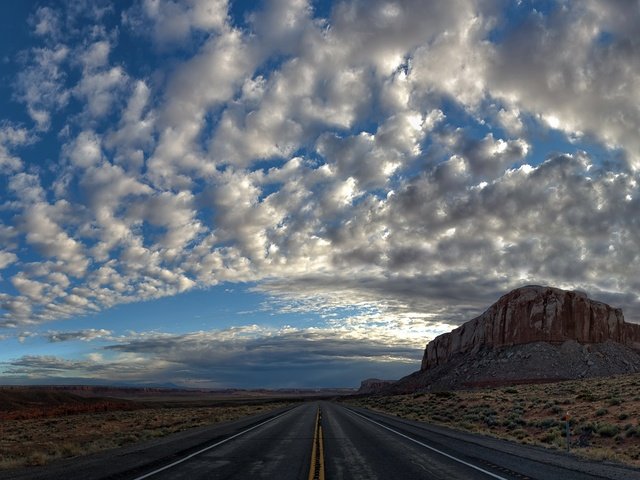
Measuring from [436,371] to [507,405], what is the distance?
107866 mm

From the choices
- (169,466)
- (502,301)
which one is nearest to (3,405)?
(169,466)

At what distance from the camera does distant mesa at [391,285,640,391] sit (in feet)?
359

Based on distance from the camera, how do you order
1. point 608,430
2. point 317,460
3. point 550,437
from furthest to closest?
1. point 550,437
2. point 608,430
3. point 317,460

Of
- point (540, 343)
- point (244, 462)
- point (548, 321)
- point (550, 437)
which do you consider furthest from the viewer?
point (548, 321)

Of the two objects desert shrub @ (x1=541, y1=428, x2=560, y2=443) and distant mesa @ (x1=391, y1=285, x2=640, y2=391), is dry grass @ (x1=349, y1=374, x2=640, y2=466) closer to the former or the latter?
desert shrub @ (x1=541, y1=428, x2=560, y2=443)

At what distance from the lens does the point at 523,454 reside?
16.2m

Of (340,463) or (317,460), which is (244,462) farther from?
(340,463)

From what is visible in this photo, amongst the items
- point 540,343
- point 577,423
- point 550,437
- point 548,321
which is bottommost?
point 550,437

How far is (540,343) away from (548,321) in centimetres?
724

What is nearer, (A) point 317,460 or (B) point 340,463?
(B) point 340,463

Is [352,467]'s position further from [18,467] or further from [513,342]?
[513,342]

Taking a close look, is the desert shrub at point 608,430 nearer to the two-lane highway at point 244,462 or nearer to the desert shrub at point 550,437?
the desert shrub at point 550,437

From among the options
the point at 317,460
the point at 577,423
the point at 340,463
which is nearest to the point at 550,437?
the point at 577,423

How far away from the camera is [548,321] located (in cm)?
12512
